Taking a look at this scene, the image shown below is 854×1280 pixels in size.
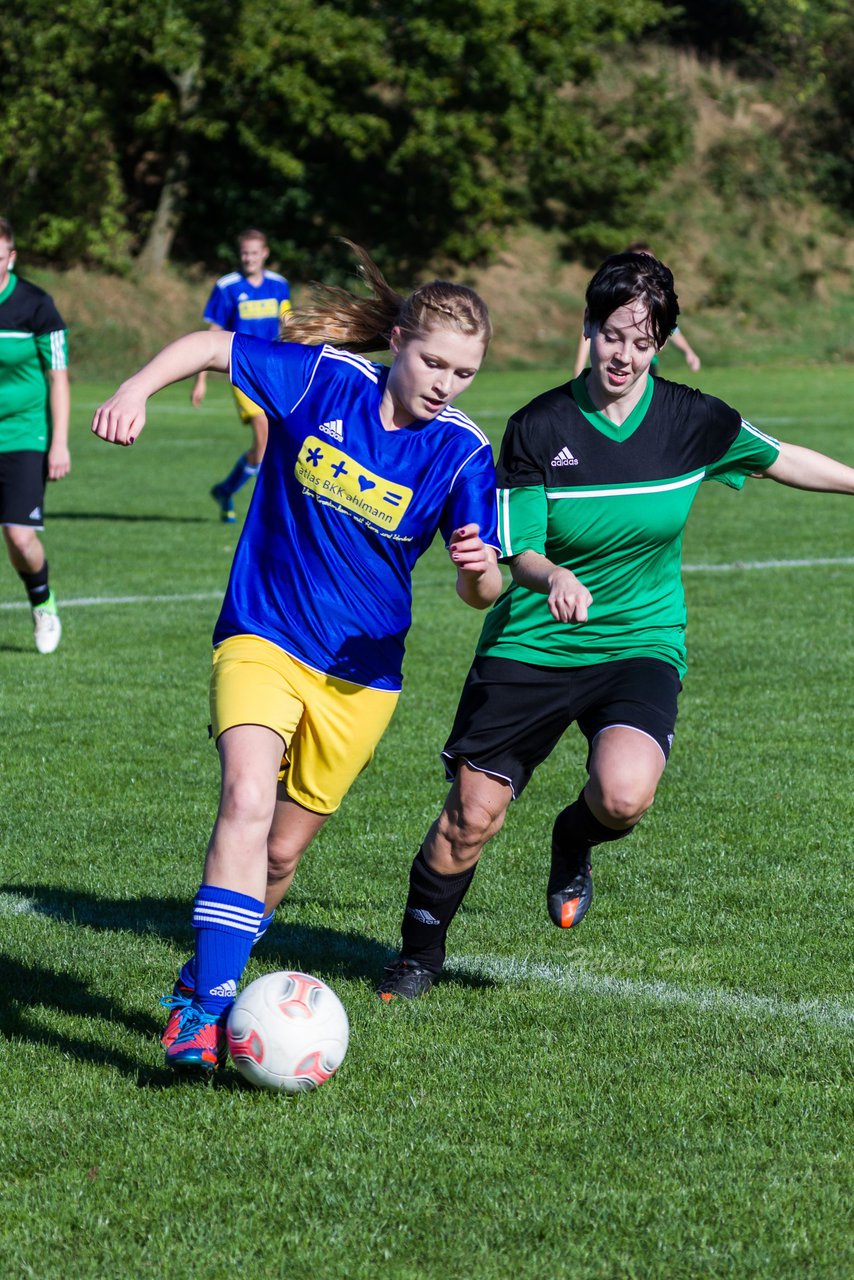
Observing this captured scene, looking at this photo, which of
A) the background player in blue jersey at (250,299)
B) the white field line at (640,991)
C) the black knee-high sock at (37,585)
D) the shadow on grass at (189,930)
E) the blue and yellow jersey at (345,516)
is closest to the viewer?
the blue and yellow jersey at (345,516)

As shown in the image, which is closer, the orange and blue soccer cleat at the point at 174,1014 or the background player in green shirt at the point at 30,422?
the orange and blue soccer cleat at the point at 174,1014

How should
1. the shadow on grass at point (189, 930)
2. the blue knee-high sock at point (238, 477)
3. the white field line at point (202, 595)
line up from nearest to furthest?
the shadow on grass at point (189, 930) → the white field line at point (202, 595) → the blue knee-high sock at point (238, 477)

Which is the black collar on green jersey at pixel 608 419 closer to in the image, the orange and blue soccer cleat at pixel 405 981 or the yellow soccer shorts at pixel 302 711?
the yellow soccer shorts at pixel 302 711

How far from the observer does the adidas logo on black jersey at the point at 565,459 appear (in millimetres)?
4351

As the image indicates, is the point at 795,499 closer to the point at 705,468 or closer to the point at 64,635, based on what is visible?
the point at 64,635

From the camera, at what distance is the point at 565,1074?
369cm

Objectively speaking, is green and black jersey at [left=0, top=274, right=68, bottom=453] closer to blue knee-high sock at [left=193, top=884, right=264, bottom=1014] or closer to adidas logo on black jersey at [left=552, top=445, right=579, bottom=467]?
adidas logo on black jersey at [left=552, top=445, right=579, bottom=467]

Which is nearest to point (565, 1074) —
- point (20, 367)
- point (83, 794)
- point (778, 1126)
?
point (778, 1126)

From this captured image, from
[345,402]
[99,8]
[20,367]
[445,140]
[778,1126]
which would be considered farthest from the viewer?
[445,140]

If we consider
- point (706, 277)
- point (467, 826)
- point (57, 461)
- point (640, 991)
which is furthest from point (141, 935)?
point (706, 277)

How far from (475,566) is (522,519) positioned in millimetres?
551

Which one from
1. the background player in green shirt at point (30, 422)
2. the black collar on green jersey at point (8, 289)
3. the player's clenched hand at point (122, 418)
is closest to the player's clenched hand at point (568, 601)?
the player's clenched hand at point (122, 418)

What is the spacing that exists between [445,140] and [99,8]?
27.2 feet

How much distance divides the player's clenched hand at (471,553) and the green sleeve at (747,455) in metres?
1.04
